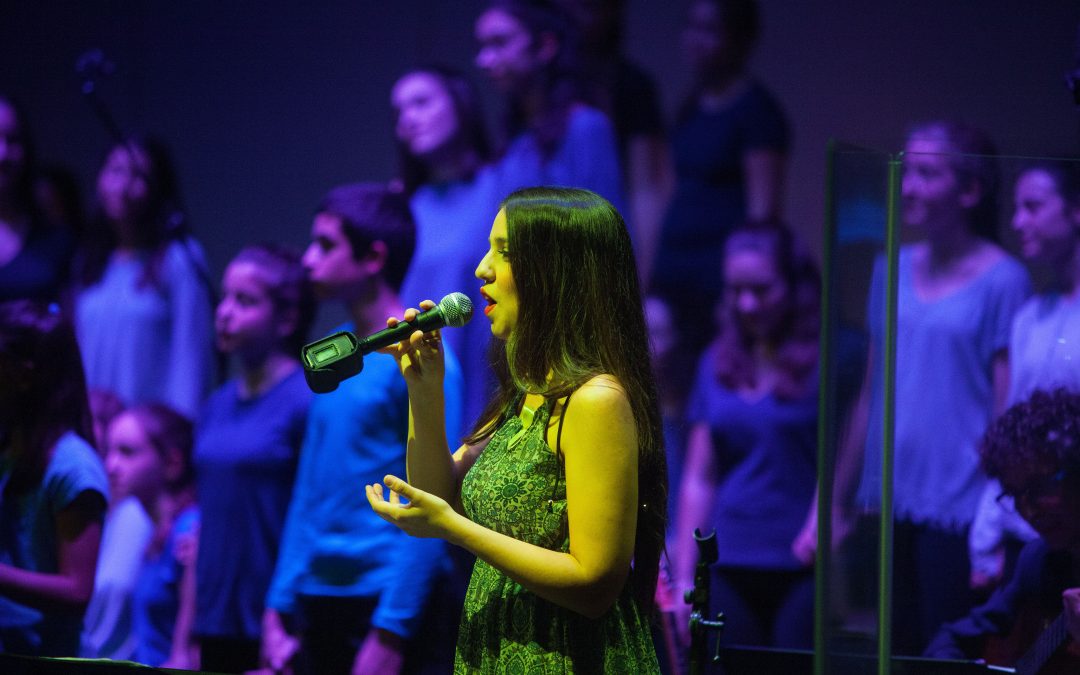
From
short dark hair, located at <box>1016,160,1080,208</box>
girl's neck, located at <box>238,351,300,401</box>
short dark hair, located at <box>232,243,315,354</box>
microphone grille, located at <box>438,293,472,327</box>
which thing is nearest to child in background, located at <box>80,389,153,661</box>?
girl's neck, located at <box>238,351,300,401</box>

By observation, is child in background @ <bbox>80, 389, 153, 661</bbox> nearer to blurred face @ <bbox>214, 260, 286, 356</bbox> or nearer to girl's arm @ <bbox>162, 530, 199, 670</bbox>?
girl's arm @ <bbox>162, 530, 199, 670</bbox>

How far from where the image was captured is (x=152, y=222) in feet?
14.2

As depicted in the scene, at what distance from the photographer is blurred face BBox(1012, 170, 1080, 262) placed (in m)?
2.42

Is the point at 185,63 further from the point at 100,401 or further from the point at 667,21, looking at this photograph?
the point at 667,21

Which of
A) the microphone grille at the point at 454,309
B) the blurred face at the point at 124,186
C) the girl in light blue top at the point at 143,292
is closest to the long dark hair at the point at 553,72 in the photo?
the girl in light blue top at the point at 143,292

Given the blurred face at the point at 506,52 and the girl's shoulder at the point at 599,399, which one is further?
the blurred face at the point at 506,52

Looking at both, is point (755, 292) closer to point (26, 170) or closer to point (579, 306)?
point (579, 306)

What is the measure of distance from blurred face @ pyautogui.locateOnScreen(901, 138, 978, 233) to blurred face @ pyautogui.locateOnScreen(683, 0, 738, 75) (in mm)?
1461

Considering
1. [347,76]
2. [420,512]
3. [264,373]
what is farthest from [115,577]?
[420,512]

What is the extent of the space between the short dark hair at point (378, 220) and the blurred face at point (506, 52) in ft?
1.80

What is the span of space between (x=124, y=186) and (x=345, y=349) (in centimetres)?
297

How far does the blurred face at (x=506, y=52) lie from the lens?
3.86 meters

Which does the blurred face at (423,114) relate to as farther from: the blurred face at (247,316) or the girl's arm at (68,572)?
the girl's arm at (68,572)

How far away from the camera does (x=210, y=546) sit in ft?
13.4
